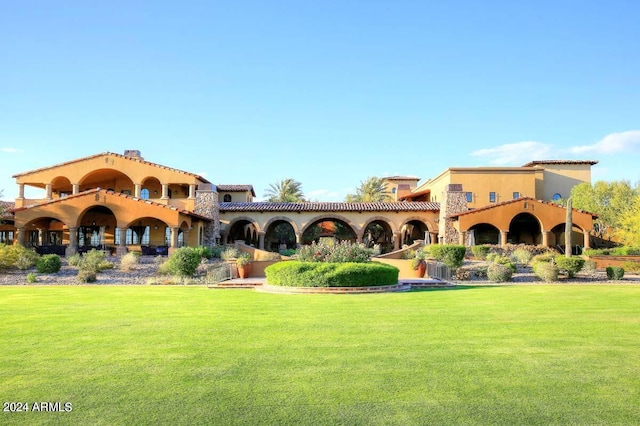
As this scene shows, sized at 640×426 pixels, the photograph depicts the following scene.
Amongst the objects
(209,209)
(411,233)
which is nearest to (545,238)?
(411,233)

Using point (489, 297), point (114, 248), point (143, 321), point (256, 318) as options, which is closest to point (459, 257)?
point (489, 297)

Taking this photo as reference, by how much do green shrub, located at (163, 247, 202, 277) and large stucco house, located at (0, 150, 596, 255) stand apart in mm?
8851

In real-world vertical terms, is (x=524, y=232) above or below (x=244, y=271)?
above

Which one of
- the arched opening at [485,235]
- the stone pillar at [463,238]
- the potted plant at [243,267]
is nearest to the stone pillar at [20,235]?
the potted plant at [243,267]

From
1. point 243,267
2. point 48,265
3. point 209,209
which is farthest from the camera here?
point 209,209

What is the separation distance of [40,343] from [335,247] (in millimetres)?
14031

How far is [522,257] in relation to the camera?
28.7 m

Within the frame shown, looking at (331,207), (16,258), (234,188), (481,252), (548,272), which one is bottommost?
(548,272)

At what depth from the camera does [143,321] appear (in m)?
10.0

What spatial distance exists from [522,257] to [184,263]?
19067 millimetres

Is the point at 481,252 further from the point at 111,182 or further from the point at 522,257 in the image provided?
the point at 111,182

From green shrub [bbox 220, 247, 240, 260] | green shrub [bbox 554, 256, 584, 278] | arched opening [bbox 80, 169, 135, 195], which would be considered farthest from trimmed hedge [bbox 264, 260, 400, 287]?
arched opening [bbox 80, 169, 135, 195]

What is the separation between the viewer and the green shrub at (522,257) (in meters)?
28.4

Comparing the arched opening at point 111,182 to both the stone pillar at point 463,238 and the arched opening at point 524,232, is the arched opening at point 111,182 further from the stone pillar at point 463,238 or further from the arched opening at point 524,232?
the arched opening at point 524,232
